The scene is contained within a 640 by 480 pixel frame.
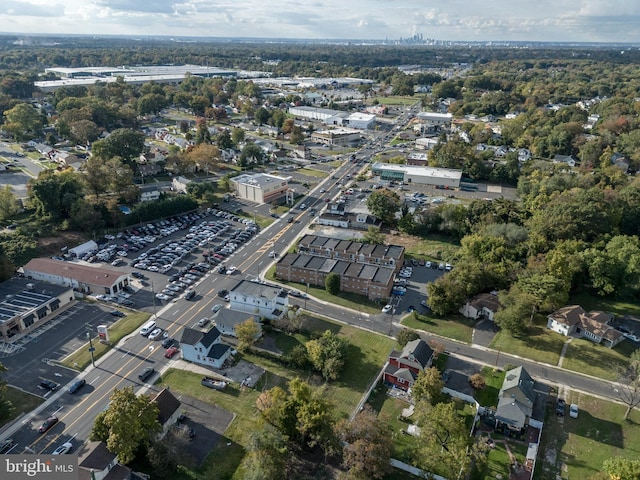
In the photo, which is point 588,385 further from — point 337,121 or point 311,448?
point 337,121

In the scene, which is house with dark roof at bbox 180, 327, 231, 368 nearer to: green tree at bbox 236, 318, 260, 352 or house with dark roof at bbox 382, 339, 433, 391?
green tree at bbox 236, 318, 260, 352

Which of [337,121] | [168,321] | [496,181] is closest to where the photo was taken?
[168,321]

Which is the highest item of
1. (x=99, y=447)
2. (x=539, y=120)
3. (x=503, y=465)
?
(x=539, y=120)

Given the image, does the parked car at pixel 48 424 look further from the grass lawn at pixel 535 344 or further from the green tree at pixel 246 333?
the grass lawn at pixel 535 344

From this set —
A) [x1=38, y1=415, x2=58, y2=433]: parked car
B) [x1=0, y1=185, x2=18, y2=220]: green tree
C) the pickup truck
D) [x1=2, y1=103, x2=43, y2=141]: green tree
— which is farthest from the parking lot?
[x1=2, y1=103, x2=43, y2=141]: green tree

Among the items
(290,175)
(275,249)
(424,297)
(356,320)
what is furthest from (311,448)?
(290,175)

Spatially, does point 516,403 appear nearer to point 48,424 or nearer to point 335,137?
point 48,424
